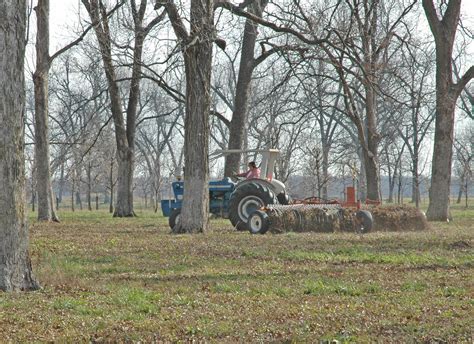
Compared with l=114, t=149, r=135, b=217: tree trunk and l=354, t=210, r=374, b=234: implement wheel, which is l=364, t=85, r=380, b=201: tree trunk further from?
l=354, t=210, r=374, b=234: implement wheel

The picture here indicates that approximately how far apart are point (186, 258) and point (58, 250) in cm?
309

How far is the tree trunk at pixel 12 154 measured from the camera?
31.1ft

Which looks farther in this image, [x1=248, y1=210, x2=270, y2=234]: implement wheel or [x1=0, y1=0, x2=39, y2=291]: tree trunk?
[x1=248, y1=210, x2=270, y2=234]: implement wheel

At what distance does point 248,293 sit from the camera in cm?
960

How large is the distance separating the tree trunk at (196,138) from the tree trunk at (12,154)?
9117 millimetres

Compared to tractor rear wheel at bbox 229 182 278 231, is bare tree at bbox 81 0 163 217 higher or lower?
higher

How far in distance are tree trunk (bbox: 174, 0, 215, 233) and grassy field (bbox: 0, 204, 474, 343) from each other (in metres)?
2.49

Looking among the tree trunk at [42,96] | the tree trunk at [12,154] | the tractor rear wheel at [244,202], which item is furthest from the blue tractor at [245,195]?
the tree trunk at [12,154]

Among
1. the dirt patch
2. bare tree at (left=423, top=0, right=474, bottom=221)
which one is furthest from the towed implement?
bare tree at (left=423, top=0, right=474, bottom=221)

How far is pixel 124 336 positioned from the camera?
7.12 m

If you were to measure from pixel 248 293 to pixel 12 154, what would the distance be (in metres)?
3.28

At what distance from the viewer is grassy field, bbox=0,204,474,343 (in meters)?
7.30

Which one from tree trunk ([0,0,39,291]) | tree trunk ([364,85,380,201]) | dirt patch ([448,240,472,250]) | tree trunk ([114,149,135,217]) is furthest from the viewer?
tree trunk ([114,149,135,217])

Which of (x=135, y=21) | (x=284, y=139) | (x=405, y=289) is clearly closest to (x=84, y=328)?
(x=405, y=289)
